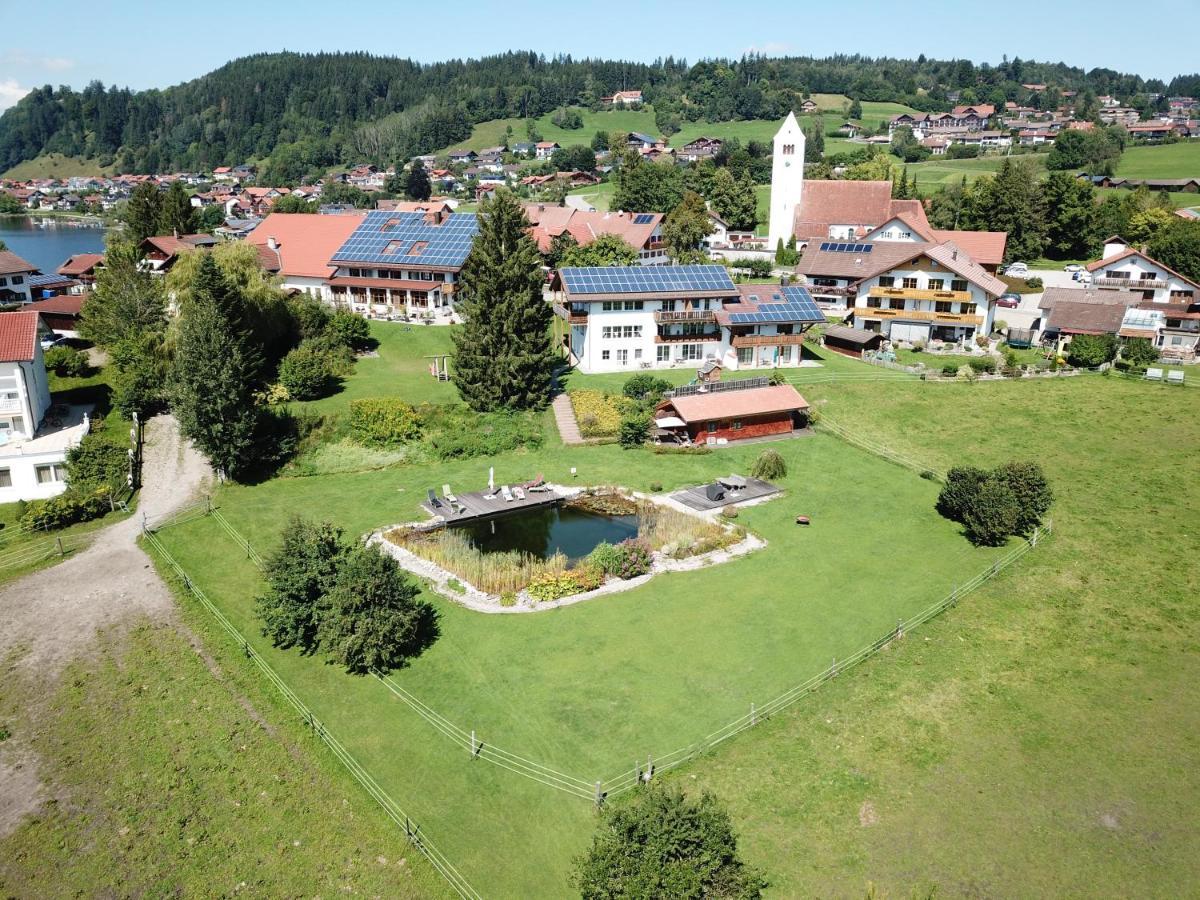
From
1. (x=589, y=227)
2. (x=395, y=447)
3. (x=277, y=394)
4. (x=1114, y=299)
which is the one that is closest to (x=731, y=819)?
(x=395, y=447)

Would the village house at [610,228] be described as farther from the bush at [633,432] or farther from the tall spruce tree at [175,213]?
the bush at [633,432]

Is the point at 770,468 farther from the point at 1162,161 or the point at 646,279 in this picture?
the point at 1162,161

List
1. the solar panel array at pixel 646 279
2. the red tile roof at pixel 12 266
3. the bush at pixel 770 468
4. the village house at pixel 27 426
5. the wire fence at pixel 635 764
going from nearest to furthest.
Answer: the wire fence at pixel 635 764
the village house at pixel 27 426
the bush at pixel 770 468
the solar panel array at pixel 646 279
the red tile roof at pixel 12 266

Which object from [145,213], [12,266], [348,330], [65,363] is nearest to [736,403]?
[348,330]

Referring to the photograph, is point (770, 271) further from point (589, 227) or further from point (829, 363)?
point (829, 363)

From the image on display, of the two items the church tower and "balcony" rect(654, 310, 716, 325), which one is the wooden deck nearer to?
"balcony" rect(654, 310, 716, 325)

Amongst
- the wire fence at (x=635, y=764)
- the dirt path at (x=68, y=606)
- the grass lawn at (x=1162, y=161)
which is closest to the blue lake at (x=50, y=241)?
the dirt path at (x=68, y=606)

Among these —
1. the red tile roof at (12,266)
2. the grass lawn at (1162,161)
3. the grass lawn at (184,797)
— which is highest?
the grass lawn at (1162,161)
